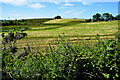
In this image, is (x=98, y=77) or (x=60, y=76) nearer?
(x=60, y=76)

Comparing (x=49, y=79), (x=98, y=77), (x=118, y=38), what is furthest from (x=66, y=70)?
(x=118, y=38)

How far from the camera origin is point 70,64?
210cm

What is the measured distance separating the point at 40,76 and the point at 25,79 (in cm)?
25

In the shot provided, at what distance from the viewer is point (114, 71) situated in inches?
85.3

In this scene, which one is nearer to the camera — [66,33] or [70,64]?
[70,64]

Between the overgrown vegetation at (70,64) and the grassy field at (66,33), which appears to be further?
the grassy field at (66,33)

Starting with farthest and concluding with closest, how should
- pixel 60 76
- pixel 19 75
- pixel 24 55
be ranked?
pixel 24 55
pixel 19 75
pixel 60 76

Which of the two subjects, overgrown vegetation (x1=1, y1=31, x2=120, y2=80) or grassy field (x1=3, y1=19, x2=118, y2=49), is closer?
overgrown vegetation (x1=1, y1=31, x2=120, y2=80)

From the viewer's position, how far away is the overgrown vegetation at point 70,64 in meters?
2.09

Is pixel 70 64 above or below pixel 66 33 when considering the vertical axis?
below

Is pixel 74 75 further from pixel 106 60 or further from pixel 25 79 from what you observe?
pixel 25 79

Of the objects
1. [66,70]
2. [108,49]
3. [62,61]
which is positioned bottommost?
[66,70]

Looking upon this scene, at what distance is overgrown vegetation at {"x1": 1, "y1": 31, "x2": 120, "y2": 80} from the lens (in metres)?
2.09

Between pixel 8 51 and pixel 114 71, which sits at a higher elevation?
pixel 8 51
